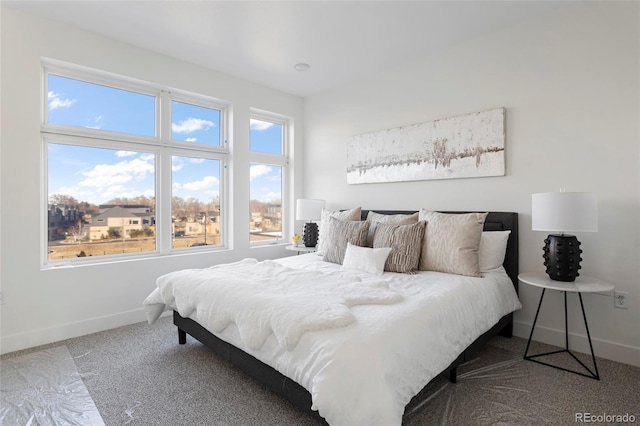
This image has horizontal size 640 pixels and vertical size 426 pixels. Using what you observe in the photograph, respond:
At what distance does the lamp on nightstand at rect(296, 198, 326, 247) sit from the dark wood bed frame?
1.00 m

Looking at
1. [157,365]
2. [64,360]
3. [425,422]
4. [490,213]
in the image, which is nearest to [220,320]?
[157,365]

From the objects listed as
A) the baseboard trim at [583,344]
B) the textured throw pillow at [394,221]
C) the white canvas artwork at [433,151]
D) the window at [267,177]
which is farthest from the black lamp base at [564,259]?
the window at [267,177]

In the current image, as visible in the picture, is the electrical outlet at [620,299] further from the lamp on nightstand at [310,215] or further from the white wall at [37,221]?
the white wall at [37,221]

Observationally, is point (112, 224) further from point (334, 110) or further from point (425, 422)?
point (425, 422)

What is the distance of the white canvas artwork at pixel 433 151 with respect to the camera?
2943 mm

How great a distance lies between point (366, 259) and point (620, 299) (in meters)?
1.88

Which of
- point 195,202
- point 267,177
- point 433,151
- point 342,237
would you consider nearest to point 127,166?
point 195,202

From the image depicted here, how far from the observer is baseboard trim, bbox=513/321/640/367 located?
92.2 inches

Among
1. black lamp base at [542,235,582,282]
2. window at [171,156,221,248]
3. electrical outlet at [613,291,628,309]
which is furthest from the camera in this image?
window at [171,156,221,248]

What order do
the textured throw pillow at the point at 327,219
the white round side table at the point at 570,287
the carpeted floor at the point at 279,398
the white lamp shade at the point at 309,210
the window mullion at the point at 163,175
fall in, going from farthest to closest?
the white lamp shade at the point at 309,210, the window mullion at the point at 163,175, the textured throw pillow at the point at 327,219, the white round side table at the point at 570,287, the carpeted floor at the point at 279,398

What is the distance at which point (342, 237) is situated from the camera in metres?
3.09

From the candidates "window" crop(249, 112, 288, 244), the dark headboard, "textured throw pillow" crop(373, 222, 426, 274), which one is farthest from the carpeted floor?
"window" crop(249, 112, 288, 244)

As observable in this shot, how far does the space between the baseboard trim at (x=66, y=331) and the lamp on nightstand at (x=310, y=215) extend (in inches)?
78.5

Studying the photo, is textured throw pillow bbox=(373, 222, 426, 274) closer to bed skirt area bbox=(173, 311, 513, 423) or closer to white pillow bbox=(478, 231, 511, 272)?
white pillow bbox=(478, 231, 511, 272)
